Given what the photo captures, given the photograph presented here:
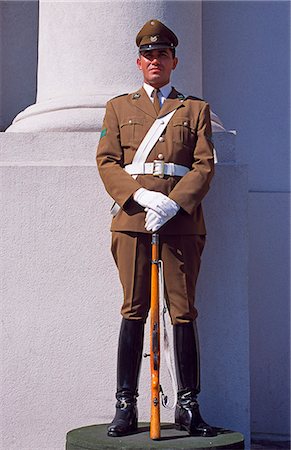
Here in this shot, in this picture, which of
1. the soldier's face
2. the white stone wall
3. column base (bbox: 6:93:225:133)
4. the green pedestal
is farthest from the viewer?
the white stone wall

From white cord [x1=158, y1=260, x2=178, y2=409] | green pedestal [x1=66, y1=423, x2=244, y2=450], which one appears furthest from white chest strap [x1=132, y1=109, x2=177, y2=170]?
green pedestal [x1=66, y1=423, x2=244, y2=450]

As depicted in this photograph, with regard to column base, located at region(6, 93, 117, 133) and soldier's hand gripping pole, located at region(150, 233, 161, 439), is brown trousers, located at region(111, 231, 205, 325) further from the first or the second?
column base, located at region(6, 93, 117, 133)

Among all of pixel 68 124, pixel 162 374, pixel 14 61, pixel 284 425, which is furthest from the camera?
pixel 14 61

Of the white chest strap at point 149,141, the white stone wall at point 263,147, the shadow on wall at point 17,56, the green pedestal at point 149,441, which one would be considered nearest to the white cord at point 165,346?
the green pedestal at point 149,441

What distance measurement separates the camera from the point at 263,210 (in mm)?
7133

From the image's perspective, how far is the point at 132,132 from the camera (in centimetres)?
530

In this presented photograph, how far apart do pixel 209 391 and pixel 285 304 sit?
1452 mm

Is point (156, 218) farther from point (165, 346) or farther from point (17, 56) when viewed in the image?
point (17, 56)

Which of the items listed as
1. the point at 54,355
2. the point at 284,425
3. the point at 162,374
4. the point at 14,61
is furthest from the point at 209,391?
the point at 14,61

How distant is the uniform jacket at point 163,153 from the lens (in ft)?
16.9

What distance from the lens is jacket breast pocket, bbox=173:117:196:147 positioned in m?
5.29

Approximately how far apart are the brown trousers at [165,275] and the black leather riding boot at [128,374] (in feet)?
0.24

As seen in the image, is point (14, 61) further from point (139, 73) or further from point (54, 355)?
point (54, 355)

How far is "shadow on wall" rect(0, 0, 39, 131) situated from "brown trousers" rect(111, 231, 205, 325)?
2.67 m
